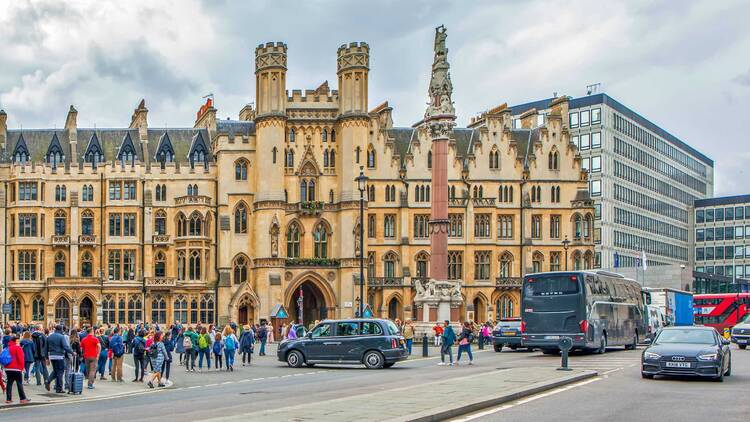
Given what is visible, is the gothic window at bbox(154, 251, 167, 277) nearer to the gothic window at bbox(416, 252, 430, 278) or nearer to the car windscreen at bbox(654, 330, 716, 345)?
the gothic window at bbox(416, 252, 430, 278)

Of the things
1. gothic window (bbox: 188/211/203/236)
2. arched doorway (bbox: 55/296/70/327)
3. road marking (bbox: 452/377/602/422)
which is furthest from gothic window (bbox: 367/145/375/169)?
road marking (bbox: 452/377/602/422)

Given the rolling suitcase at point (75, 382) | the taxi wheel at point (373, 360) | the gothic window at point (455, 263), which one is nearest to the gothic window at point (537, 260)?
the gothic window at point (455, 263)

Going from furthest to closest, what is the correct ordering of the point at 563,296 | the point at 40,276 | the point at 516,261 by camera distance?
the point at 516,261
the point at 40,276
the point at 563,296

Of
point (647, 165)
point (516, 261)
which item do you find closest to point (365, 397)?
point (516, 261)

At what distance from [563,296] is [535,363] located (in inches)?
178

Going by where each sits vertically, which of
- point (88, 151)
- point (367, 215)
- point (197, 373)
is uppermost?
point (88, 151)

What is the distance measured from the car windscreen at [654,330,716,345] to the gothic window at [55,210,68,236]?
58.5m

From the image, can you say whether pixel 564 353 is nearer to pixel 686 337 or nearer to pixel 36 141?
pixel 686 337

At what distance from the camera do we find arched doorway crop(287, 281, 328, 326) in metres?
78.2

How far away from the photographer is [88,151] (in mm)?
79562

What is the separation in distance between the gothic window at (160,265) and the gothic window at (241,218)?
5927mm

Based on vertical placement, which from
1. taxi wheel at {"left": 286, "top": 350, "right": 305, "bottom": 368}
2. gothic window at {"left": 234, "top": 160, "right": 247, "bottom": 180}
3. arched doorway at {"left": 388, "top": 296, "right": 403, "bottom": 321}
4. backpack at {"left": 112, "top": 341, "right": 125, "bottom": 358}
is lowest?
arched doorway at {"left": 388, "top": 296, "right": 403, "bottom": 321}

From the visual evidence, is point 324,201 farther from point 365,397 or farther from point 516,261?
point 365,397

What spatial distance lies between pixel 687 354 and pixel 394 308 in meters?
54.5
